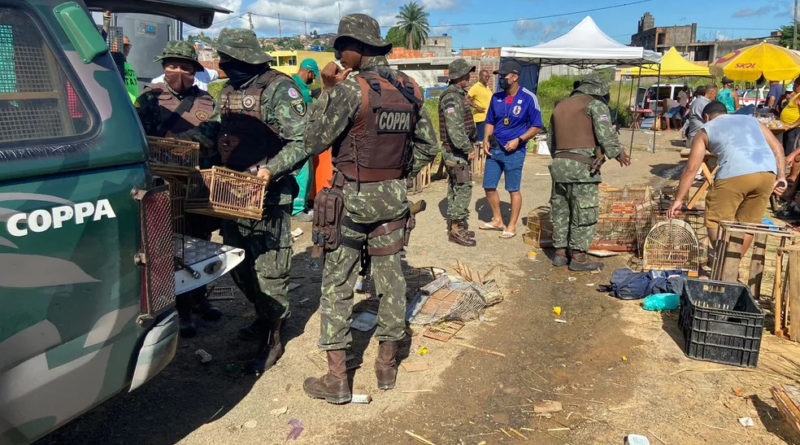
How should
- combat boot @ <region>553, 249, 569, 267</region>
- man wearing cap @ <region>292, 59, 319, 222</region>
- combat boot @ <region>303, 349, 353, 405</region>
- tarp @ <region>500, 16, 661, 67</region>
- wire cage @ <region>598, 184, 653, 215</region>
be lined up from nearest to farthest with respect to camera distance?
combat boot @ <region>303, 349, 353, 405</region>, combat boot @ <region>553, 249, 569, 267</region>, wire cage @ <region>598, 184, 653, 215</region>, man wearing cap @ <region>292, 59, 319, 222</region>, tarp @ <region>500, 16, 661, 67</region>

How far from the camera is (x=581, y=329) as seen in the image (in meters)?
4.97

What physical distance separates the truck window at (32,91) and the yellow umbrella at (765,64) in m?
15.5

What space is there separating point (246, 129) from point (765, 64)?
14225mm

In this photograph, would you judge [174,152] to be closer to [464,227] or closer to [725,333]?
[725,333]

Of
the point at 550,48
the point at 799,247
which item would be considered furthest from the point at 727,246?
the point at 550,48

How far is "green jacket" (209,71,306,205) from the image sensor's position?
3.86 metres

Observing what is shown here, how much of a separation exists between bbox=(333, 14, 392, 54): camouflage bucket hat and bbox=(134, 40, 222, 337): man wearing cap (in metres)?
1.36

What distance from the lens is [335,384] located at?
147 inches

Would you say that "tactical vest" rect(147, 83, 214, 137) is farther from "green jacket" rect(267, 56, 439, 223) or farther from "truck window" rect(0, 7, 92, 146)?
"truck window" rect(0, 7, 92, 146)

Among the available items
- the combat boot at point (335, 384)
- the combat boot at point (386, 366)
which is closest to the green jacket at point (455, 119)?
the combat boot at point (386, 366)

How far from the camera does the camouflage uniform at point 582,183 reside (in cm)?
604

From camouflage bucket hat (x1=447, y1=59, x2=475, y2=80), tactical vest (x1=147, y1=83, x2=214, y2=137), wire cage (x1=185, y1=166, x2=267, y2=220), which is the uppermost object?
camouflage bucket hat (x1=447, y1=59, x2=475, y2=80)

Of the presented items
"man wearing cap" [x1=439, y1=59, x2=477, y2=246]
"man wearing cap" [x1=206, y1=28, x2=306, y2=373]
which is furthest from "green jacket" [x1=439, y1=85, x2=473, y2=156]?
"man wearing cap" [x1=206, y1=28, x2=306, y2=373]

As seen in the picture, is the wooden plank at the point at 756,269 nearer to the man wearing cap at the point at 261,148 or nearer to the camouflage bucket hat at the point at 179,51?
the man wearing cap at the point at 261,148
